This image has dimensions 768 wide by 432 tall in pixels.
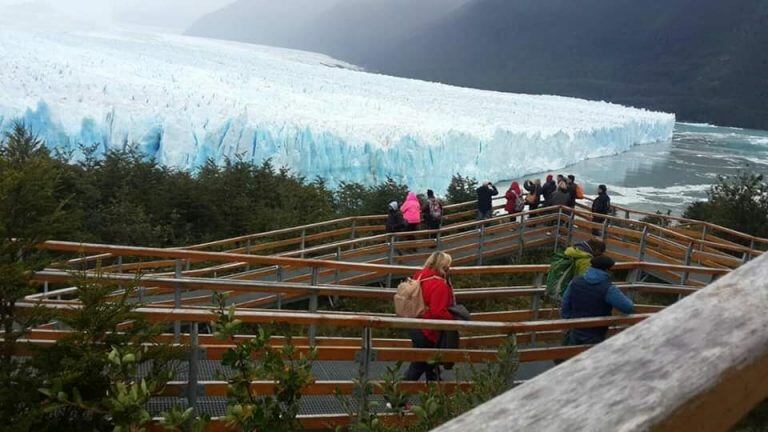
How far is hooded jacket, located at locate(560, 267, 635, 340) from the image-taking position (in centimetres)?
464

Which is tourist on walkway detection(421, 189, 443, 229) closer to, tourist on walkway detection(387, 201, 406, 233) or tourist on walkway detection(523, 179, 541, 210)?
tourist on walkway detection(387, 201, 406, 233)

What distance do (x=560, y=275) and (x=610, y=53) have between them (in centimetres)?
14499

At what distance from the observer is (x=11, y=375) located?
2965mm

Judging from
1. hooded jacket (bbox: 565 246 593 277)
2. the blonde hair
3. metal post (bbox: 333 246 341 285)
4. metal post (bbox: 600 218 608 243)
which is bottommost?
metal post (bbox: 333 246 341 285)

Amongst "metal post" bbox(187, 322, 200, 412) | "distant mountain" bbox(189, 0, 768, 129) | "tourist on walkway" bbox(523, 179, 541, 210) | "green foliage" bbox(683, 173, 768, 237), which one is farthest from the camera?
"distant mountain" bbox(189, 0, 768, 129)

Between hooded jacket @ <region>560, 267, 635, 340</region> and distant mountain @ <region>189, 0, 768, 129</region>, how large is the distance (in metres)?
95.0

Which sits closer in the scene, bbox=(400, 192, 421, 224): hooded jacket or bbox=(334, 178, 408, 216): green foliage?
bbox=(400, 192, 421, 224): hooded jacket

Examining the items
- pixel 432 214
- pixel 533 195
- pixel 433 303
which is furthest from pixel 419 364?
pixel 533 195

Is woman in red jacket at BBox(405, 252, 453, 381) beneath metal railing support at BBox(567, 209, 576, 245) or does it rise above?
above

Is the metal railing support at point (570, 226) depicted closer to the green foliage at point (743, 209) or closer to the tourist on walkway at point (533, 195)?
the tourist on walkway at point (533, 195)

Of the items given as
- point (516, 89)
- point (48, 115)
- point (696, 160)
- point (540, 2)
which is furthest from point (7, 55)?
point (540, 2)

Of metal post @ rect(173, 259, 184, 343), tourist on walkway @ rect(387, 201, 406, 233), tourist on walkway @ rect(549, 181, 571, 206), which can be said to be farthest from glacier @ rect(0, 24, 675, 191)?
metal post @ rect(173, 259, 184, 343)

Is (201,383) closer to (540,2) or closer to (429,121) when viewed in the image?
(429,121)

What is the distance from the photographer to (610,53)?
137625 mm
